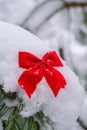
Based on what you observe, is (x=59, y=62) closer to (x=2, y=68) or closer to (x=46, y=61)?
(x=46, y=61)

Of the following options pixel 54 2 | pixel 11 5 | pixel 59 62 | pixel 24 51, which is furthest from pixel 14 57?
pixel 11 5
